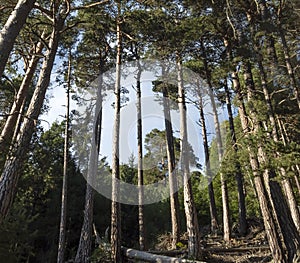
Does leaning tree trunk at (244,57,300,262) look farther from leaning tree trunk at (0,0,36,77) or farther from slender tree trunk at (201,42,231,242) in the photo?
leaning tree trunk at (0,0,36,77)

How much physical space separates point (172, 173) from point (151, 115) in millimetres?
3347

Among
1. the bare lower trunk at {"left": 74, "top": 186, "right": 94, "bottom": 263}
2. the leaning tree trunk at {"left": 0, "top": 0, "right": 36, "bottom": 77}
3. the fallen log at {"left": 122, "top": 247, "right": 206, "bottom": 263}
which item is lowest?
the fallen log at {"left": 122, "top": 247, "right": 206, "bottom": 263}

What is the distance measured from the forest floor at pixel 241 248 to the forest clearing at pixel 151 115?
0.06m

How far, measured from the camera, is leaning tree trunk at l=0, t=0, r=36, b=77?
3230mm

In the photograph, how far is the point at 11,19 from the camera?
3459 millimetres

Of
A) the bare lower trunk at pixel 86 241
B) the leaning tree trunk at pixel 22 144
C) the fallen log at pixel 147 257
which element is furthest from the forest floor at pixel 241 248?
the leaning tree trunk at pixel 22 144

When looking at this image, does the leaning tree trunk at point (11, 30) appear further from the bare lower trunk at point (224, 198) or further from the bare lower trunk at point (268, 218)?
the bare lower trunk at point (224, 198)

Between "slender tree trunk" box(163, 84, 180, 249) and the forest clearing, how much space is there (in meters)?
0.05

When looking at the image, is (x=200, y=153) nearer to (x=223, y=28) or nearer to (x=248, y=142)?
(x=223, y=28)

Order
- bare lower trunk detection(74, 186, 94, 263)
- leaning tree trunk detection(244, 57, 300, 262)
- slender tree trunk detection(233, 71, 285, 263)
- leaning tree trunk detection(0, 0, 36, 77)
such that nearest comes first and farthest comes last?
leaning tree trunk detection(0, 0, 36, 77) < leaning tree trunk detection(244, 57, 300, 262) < slender tree trunk detection(233, 71, 285, 263) < bare lower trunk detection(74, 186, 94, 263)

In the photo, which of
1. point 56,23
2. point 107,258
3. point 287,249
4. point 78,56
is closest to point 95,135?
point 78,56

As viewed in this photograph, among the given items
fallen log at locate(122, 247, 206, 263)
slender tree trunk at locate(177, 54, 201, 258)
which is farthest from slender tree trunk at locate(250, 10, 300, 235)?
fallen log at locate(122, 247, 206, 263)

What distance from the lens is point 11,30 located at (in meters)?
3.37

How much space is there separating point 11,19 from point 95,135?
342 inches
